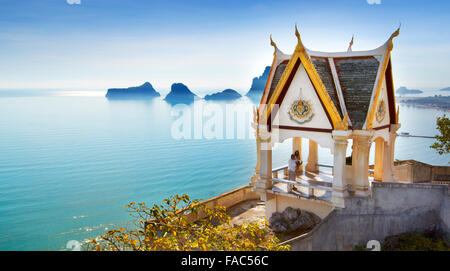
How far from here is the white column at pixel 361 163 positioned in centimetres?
1498

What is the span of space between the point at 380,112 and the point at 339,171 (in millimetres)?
3553

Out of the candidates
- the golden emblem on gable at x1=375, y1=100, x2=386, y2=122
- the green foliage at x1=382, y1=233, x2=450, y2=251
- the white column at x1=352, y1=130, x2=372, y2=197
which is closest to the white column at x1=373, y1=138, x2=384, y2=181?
the golden emblem on gable at x1=375, y1=100, x2=386, y2=122

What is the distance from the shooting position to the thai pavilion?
15062 millimetres

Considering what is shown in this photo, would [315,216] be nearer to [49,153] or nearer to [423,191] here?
[423,191]

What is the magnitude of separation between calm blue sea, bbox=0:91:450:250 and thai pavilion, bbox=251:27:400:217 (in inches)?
851

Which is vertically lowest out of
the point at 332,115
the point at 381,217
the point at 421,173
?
the point at 381,217

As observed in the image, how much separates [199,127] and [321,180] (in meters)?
77.4

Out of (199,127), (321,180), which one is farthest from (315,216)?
(199,127)

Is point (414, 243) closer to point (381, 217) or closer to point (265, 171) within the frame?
point (381, 217)

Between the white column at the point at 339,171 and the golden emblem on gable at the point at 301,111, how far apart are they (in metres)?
1.56

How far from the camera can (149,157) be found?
2392 inches

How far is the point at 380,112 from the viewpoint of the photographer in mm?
16297

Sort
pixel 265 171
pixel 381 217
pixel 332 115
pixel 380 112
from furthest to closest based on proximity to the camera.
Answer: pixel 265 171 < pixel 380 112 < pixel 381 217 < pixel 332 115

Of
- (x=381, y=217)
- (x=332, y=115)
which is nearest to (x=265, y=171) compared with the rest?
(x=332, y=115)
